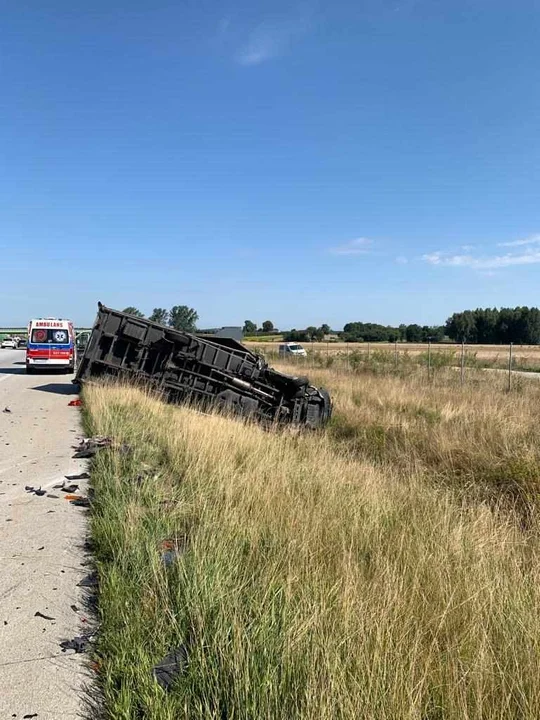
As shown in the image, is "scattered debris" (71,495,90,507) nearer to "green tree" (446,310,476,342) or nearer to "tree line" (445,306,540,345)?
"tree line" (445,306,540,345)

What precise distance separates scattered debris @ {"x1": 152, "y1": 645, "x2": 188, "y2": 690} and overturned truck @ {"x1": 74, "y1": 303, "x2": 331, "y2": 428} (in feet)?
35.3

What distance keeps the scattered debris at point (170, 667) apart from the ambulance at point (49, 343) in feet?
80.8

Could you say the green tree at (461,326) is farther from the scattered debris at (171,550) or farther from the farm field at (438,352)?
the scattered debris at (171,550)

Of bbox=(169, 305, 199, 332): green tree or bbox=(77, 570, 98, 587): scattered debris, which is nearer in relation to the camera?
bbox=(77, 570, 98, 587): scattered debris

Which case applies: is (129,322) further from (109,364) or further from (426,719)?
(426,719)

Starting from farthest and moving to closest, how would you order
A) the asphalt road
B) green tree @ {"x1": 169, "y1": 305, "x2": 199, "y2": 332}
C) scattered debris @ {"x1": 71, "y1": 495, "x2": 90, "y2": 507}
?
green tree @ {"x1": 169, "y1": 305, "x2": 199, "y2": 332}
scattered debris @ {"x1": 71, "y1": 495, "x2": 90, "y2": 507}
the asphalt road

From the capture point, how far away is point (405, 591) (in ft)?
11.0

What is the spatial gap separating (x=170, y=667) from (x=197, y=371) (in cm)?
1231

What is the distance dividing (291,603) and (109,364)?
13196 millimetres

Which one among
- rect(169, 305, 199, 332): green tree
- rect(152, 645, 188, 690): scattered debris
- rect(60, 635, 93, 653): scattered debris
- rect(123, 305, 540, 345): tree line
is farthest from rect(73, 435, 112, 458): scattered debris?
rect(123, 305, 540, 345): tree line

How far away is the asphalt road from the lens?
282 cm

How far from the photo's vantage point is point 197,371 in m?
14.9

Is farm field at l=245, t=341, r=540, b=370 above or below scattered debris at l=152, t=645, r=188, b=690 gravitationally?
above

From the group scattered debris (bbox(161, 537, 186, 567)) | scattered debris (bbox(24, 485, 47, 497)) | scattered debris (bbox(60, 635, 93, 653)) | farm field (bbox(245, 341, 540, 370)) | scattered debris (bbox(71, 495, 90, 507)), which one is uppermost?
farm field (bbox(245, 341, 540, 370))
